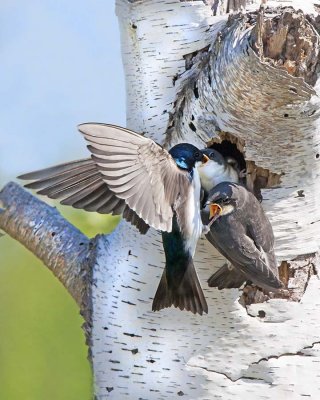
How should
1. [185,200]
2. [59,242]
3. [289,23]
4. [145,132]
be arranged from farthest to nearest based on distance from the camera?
[59,242], [145,132], [185,200], [289,23]

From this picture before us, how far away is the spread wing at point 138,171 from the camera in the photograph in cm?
207

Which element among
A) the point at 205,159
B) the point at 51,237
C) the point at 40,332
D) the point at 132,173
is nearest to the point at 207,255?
the point at 205,159

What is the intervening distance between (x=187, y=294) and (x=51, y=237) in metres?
0.42

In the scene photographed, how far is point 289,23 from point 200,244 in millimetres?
438

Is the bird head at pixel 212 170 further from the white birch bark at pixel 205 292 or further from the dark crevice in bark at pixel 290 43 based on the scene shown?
the dark crevice in bark at pixel 290 43

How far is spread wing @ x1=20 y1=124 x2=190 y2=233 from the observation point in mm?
2078

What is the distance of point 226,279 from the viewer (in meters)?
2.30

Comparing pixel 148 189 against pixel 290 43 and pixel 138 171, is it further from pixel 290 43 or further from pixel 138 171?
pixel 290 43

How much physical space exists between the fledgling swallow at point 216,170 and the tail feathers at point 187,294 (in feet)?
0.55

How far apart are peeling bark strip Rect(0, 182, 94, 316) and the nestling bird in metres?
0.17

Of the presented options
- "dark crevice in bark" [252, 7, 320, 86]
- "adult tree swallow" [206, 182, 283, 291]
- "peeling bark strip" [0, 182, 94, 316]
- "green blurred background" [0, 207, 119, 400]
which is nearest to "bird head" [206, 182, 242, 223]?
"adult tree swallow" [206, 182, 283, 291]

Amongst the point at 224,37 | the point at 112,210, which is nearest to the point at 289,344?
the point at 112,210

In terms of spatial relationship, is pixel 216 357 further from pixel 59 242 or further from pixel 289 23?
pixel 289 23

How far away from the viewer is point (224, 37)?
2.18 m
